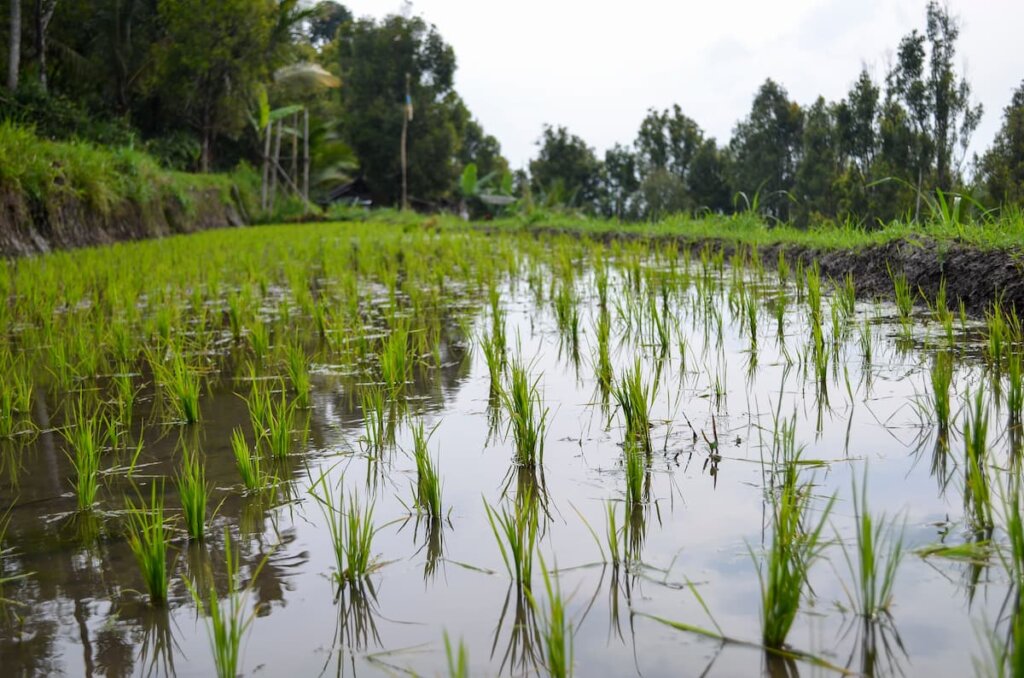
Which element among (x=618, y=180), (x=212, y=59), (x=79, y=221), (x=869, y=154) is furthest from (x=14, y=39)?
(x=618, y=180)

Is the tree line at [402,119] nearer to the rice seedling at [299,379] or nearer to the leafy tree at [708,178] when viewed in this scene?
the leafy tree at [708,178]

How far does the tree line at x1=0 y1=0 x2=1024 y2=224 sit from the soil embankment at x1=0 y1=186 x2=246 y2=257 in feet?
5.06

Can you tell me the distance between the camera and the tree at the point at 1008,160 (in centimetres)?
666

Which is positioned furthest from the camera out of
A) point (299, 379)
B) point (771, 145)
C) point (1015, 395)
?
point (771, 145)

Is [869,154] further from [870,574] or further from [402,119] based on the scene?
[402,119]

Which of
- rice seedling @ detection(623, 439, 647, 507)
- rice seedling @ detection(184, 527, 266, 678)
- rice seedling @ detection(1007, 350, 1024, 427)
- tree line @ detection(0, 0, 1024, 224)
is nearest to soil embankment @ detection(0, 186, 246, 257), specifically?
tree line @ detection(0, 0, 1024, 224)

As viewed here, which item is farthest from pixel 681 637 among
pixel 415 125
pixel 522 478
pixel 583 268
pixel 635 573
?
pixel 415 125

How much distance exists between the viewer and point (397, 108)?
28.4 metres

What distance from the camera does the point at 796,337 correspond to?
3508mm

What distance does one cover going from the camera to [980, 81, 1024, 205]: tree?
6.66m

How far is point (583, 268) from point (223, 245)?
465 cm

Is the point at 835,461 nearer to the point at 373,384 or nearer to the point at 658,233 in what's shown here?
the point at 373,384

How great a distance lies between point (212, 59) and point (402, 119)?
11049 millimetres

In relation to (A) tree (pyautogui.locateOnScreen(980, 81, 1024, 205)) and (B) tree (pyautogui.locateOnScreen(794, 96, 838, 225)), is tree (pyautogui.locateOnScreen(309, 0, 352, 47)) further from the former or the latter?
(A) tree (pyautogui.locateOnScreen(980, 81, 1024, 205))
